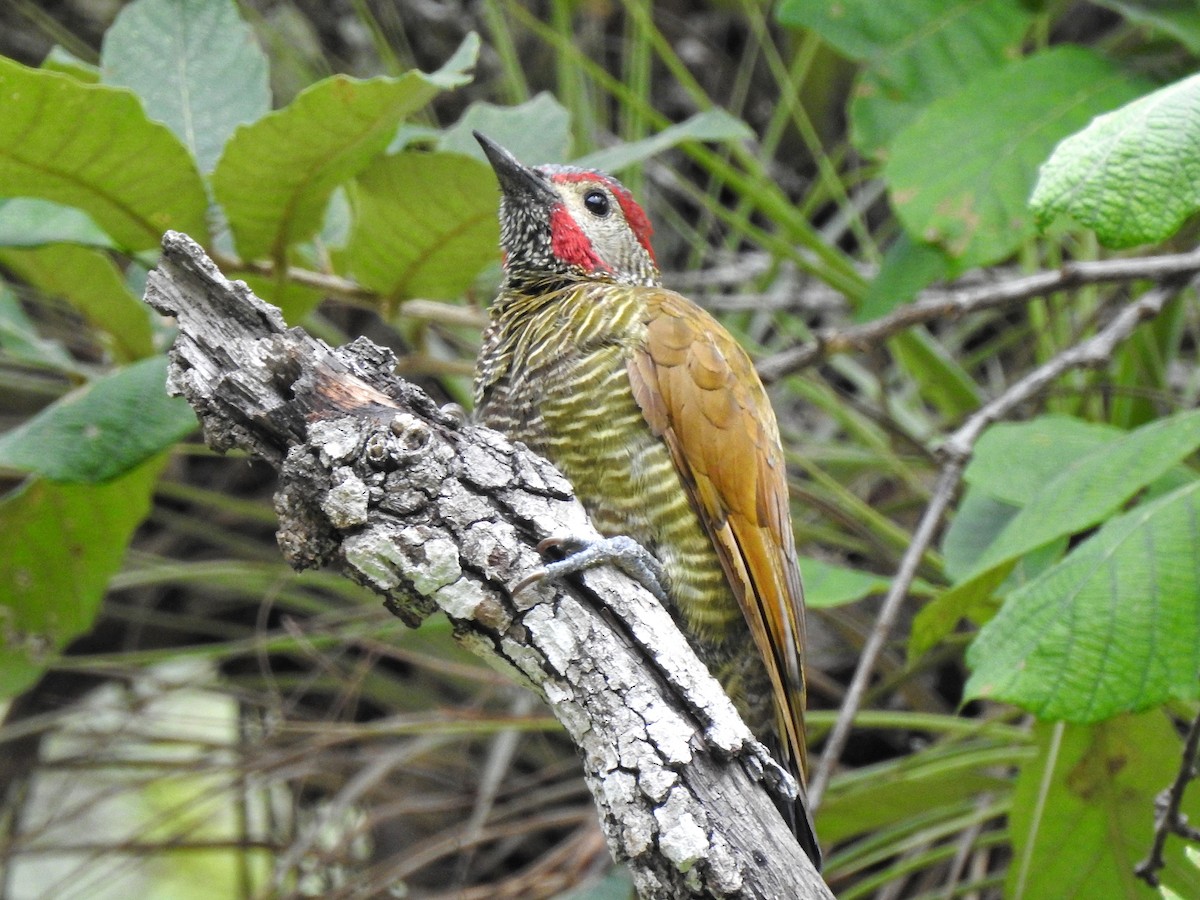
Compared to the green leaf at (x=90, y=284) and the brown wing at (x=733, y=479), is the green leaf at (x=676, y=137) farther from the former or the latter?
the green leaf at (x=90, y=284)

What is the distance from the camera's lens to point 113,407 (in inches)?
87.8

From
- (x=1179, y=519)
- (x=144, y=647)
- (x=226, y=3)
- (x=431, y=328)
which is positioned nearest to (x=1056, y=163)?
(x=1179, y=519)

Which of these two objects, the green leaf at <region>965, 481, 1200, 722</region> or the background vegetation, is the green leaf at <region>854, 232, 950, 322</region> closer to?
the background vegetation

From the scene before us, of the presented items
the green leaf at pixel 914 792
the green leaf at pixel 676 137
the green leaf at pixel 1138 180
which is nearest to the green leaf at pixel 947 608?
the green leaf at pixel 914 792

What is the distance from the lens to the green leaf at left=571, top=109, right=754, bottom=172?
2455mm

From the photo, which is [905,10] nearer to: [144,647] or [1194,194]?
[1194,194]

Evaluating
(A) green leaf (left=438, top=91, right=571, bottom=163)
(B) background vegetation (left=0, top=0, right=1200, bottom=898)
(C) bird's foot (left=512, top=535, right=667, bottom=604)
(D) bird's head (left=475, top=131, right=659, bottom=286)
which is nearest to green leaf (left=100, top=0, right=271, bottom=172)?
(B) background vegetation (left=0, top=0, right=1200, bottom=898)

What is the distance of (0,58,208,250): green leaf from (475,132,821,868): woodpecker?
2.20ft

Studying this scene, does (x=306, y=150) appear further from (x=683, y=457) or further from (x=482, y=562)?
(x=482, y=562)

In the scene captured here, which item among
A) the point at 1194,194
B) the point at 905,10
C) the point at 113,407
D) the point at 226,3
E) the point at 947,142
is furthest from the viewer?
the point at 905,10

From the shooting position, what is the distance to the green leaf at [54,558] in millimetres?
2504

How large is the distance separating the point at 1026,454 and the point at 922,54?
116 centimetres

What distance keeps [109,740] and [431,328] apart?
1462mm

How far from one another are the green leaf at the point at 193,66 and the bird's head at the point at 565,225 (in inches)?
21.3
